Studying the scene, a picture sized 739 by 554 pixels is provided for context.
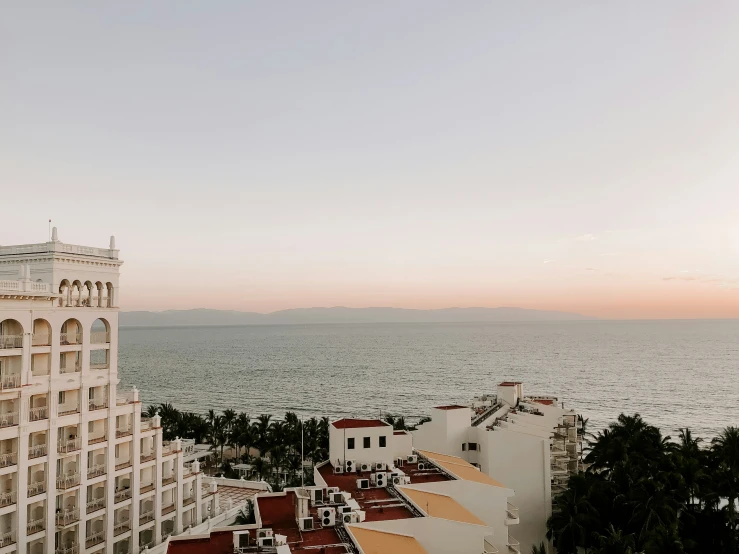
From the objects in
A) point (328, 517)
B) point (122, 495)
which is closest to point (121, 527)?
point (122, 495)

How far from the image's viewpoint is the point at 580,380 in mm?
158875

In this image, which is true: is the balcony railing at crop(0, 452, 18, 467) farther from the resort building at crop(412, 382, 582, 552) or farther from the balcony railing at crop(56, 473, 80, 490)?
the resort building at crop(412, 382, 582, 552)

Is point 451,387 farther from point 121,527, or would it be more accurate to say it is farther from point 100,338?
point 100,338

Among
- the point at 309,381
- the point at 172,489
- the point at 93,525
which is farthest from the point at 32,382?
the point at 309,381

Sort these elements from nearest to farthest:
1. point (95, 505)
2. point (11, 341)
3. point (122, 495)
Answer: point (11, 341), point (95, 505), point (122, 495)

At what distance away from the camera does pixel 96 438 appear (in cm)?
3397

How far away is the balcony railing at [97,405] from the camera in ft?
112

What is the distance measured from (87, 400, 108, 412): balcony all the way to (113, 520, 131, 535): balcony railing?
726 centimetres

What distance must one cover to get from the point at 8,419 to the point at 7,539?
6.01 meters

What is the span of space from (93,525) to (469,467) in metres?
23.2

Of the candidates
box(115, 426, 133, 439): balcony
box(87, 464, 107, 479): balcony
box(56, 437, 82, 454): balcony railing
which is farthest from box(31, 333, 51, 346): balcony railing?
box(87, 464, 107, 479): balcony

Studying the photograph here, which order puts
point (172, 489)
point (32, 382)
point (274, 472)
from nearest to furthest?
point (32, 382)
point (172, 489)
point (274, 472)

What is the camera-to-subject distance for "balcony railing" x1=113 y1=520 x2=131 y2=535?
34.3m

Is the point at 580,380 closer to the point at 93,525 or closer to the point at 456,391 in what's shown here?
the point at 456,391
